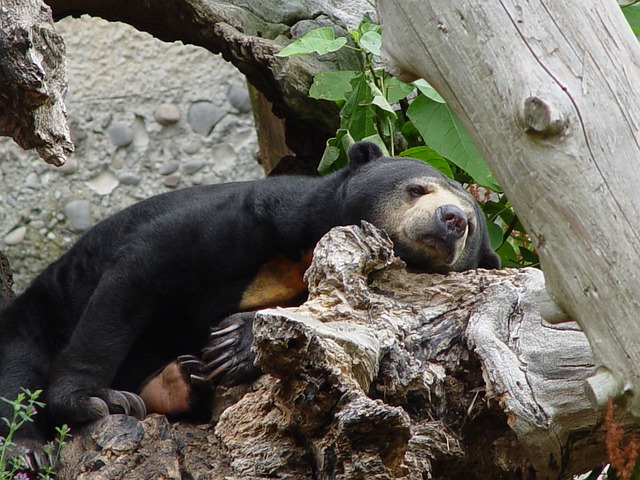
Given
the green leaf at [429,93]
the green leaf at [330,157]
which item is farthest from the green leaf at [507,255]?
the green leaf at [330,157]

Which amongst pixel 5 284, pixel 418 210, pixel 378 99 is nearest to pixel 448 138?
pixel 378 99

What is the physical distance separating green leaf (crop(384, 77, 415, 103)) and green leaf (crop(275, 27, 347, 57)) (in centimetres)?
57


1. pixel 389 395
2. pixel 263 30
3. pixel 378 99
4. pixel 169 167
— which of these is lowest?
pixel 169 167

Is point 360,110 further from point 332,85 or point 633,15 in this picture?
point 633,15

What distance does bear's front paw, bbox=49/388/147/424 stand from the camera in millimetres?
4254

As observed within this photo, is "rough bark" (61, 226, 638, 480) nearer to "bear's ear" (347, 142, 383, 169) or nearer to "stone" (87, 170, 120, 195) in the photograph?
"bear's ear" (347, 142, 383, 169)

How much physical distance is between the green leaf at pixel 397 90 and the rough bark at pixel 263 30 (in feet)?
1.49

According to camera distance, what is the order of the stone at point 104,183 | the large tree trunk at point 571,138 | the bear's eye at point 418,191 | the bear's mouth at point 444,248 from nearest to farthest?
the large tree trunk at point 571,138, the bear's mouth at point 444,248, the bear's eye at point 418,191, the stone at point 104,183

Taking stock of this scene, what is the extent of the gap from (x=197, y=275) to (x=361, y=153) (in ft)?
3.48

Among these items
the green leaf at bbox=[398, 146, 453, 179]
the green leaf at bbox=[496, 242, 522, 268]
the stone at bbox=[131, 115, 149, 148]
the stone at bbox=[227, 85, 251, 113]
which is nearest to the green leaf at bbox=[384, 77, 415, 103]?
the green leaf at bbox=[398, 146, 453, 179]

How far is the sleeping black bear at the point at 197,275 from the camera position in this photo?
4.40 m

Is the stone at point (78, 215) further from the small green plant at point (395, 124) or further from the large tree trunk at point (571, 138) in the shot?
the large tree trunk at point (571, 138)

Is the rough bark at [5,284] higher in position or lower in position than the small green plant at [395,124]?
lower

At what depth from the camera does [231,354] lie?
432 centimetres
